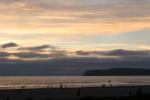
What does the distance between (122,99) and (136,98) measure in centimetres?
144

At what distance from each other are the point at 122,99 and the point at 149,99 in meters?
2.86

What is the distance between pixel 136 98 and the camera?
45.4 meters

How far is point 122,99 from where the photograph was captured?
4556 centimetres

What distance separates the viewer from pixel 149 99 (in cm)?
4438

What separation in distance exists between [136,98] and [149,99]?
158 centimetres
